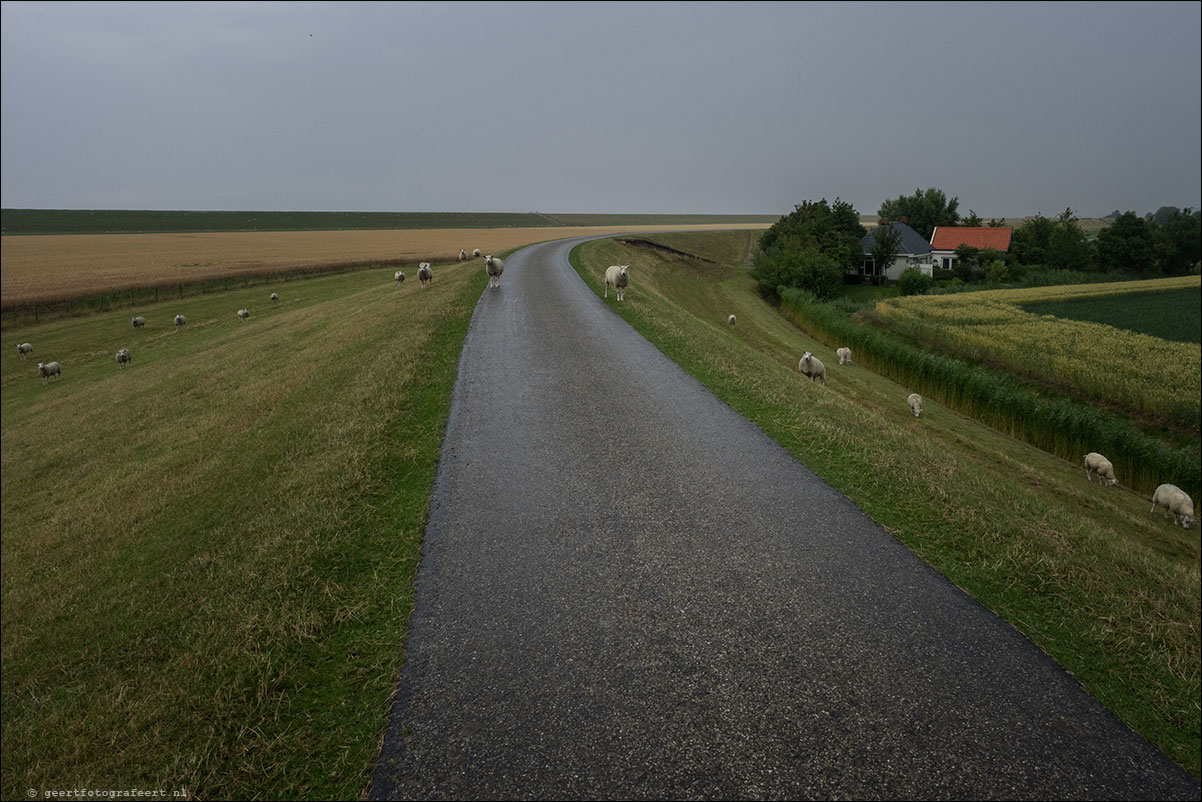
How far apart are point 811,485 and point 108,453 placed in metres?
20.1

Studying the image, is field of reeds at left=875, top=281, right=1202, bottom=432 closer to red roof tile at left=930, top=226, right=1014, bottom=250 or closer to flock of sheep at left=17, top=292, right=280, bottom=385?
red roof tile at left=930, top=226, right=1014, bottom=250

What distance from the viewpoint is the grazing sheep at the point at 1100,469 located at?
18.4 metres

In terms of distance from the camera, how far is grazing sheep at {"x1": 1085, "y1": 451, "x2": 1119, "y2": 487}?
60.4 ft

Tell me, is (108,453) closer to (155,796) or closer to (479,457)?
(479,457)

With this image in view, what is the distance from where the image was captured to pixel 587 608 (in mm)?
6320

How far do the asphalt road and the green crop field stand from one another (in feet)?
145

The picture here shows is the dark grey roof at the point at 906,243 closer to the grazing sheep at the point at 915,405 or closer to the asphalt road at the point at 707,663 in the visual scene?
the grazing sheep at the point at 915,405

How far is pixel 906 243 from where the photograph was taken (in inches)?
3177

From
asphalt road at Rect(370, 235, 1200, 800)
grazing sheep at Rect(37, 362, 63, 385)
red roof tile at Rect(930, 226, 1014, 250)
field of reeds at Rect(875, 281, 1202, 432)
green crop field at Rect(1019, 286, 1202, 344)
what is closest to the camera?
asphalt road at Rect(370, 235, 1200, 800)

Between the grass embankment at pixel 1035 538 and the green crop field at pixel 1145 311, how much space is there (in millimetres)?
30420

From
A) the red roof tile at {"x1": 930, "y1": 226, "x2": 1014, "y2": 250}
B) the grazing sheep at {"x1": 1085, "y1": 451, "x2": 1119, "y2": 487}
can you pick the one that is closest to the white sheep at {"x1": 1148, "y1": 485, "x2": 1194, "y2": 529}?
the grazing sheep at {"x1": 1085, "y1": 451, "x2": 1119, "y2": 487}

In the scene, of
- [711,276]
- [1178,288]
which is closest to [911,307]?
[711,276]

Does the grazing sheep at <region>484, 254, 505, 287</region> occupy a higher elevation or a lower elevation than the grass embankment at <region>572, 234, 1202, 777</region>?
higher

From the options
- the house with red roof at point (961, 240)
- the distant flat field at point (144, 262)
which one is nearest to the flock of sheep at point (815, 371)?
the distant flat field at point (144, 262)
